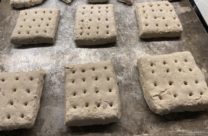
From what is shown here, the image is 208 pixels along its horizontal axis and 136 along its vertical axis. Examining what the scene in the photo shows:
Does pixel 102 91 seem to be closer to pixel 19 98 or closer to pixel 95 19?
pixel 19 98

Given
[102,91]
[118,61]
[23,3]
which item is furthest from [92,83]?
[23,3]

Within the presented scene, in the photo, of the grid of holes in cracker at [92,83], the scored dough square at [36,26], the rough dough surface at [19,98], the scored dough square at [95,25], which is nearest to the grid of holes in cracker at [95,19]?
the scored dough square at [95,25]

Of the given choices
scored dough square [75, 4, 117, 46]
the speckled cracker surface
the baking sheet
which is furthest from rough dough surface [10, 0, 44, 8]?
the speckled cracker surface

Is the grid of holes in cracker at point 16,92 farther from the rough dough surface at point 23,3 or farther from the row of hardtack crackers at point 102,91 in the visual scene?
the rough dough surface at point 23,3

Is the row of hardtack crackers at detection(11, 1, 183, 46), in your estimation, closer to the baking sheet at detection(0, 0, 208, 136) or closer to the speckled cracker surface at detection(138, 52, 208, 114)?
the baking sheet at detection(0, 0, 208, 136)

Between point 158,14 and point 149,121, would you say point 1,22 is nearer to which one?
point 158,14
